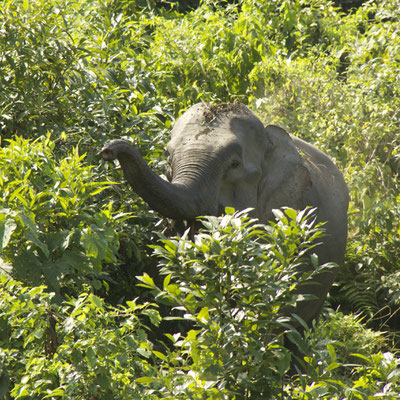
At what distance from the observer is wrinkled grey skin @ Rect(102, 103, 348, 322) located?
16.1ft

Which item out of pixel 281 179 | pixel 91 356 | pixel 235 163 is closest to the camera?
pixel 91 356

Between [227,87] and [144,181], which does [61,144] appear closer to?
[144,181]

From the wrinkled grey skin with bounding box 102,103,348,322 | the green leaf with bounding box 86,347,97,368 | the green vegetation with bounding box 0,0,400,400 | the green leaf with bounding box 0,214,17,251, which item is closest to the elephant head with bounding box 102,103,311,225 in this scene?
the wrinkled grey skin with bounding box 102,103,348,322

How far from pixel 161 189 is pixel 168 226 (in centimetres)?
75

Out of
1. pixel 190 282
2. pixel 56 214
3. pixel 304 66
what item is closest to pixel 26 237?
pixel 56 214

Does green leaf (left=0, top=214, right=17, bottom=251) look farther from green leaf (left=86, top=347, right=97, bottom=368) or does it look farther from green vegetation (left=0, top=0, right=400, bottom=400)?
green leaf (left=86, top=347, right=97, bottom=368)

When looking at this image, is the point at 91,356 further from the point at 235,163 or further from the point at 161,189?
the point at 235,163

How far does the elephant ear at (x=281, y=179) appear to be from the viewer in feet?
18.9

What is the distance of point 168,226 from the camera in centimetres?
552

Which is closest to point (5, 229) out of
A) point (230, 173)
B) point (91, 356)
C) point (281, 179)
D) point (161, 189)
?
point (91, 356)

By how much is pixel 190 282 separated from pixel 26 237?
915mm

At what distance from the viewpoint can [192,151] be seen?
17.6 feet

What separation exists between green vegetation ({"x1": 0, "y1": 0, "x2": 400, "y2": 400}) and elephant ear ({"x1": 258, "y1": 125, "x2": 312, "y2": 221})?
32 centimetres

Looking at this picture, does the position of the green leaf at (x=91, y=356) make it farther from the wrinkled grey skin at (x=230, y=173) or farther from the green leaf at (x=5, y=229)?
the wrinkled grey skin at (x=230, y=173)
